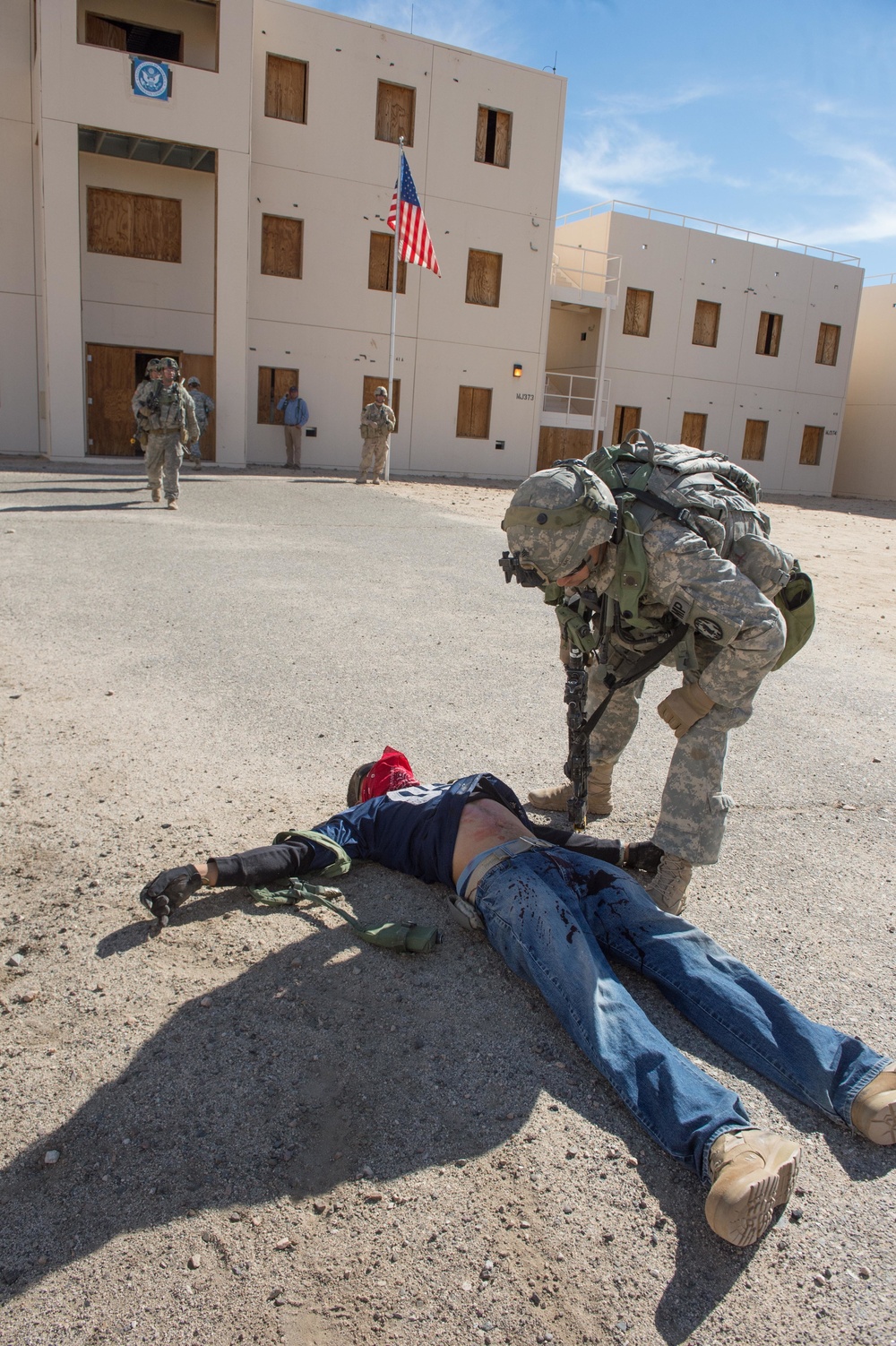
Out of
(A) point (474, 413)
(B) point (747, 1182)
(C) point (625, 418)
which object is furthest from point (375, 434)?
(B) point (747, 1182)

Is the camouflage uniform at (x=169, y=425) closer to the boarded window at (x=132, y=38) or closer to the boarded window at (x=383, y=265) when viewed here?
the boarded window at (x=132, y=38)

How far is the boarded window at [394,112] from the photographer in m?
20.9

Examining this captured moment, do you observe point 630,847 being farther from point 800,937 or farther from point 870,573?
point 870,573

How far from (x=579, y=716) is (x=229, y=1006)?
1558 mm

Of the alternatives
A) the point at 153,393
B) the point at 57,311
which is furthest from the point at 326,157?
the point at 153,393

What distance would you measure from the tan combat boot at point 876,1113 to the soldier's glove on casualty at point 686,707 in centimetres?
118

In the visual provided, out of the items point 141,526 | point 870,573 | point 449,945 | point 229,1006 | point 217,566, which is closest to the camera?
point 229,1006

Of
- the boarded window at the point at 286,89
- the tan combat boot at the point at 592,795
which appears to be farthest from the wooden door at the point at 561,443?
the tan combat boot at the point at 592,795

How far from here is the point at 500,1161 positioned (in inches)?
78.0

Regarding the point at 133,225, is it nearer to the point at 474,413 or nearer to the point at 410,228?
the point at 410,228

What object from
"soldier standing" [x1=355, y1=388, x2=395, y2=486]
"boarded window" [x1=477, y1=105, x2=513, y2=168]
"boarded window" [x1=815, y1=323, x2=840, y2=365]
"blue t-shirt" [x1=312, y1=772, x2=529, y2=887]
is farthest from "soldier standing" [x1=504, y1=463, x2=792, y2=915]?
"boarded window" [x1=815, y1=323, x2=840, y2=365]

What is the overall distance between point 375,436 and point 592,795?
14.5 metres

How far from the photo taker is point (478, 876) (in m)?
2.67

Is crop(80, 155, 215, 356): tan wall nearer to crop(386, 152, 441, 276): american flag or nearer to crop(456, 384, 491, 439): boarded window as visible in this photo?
crop(386, 152, 441, 276): american flag
